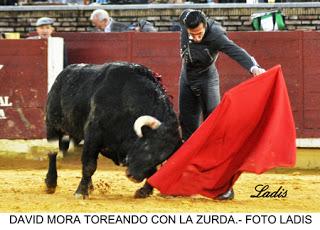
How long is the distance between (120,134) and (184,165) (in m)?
0.53

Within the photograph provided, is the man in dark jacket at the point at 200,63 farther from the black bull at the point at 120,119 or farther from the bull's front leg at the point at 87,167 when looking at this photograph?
the bull's front leg at the point at 87,167

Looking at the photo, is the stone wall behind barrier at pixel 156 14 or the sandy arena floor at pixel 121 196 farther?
the stone wall behind barrier at pixel 156 14

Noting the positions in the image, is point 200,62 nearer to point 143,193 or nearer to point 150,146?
point 150,146

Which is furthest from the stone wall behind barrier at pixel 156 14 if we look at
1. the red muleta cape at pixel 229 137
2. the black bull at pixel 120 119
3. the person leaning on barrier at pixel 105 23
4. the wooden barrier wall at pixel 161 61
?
the red muleta cape at pixel 229 137

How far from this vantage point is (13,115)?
11688 millimetres

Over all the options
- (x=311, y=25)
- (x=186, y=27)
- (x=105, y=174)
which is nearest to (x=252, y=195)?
(x=186, y=27)

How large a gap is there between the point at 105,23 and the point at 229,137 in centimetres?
453

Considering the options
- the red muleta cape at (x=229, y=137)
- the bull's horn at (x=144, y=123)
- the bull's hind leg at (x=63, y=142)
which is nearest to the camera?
the bull's horn at (x=144, y=123)

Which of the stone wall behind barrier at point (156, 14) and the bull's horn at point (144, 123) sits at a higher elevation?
the stone wall behind barrier at point (156, 14)

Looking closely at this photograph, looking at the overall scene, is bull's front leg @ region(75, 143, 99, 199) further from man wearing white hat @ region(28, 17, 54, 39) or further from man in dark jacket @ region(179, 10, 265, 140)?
man wearing white hat @ region(28, 17, 54, 39)

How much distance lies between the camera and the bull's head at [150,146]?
7.42 m

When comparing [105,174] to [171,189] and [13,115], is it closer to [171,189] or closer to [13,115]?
[13,115]

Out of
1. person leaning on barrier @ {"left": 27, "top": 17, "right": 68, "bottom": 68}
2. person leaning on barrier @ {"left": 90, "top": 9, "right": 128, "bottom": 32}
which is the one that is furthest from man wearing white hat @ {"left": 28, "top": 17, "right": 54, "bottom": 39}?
person leaning on barrier @ {"left": 90, "top": 9, "right": 128, "bottom": 32}

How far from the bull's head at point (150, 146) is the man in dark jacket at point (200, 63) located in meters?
0.46
